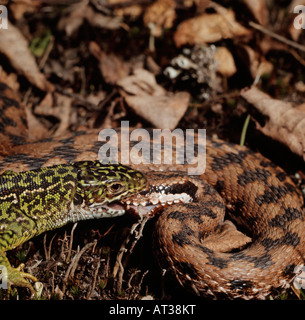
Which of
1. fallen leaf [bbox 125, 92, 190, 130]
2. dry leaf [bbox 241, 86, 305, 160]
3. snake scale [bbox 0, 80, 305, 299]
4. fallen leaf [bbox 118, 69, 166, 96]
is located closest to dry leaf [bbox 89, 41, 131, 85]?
fallen leaf [bbox 118, 69, 166, 96]

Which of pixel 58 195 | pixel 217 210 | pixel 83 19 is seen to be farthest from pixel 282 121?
pixel 83 19

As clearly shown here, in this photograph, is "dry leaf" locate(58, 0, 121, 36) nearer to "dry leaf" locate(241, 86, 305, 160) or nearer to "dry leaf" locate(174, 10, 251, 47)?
"dry leaf" locate(174, 10, 251, 47)

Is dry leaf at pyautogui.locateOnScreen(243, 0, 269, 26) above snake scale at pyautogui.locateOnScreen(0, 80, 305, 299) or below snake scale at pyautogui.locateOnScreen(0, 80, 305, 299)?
above

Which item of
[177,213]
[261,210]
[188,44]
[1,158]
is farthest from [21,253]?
[188,44]

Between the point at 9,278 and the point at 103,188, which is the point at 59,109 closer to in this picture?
the point at 103,188

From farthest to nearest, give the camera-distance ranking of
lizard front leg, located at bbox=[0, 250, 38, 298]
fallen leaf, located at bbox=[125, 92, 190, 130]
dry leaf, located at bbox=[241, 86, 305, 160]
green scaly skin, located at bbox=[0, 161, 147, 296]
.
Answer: fallen leaf, located at bbox=[125, 92, 190, 130], dry leaf, located at bbox=[241, 86, 305, 160], green scaly skin, located at bbox=[0, 161, 147, 296], lizard front leg, located at bbox=[0, 250, 38, 298]

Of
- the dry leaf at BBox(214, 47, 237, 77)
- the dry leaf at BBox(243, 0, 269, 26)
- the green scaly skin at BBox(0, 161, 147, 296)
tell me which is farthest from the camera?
the dry leaf at BBox(243, 0, 269, 26)

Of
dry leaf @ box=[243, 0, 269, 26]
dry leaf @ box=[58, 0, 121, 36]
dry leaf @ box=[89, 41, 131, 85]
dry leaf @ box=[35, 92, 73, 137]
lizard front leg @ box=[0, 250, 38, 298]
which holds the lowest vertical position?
lizard front leg @ box=[0, 250, 38, 298]

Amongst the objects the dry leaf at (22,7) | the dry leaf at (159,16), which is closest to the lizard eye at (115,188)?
the dry leaf at (159,16)

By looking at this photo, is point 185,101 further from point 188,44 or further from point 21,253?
point 21,253
